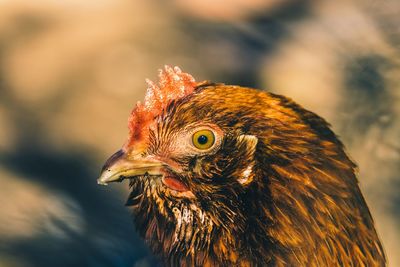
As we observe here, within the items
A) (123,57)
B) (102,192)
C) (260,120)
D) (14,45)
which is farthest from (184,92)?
(14,45)

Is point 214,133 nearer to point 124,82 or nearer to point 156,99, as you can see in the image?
point 156,99

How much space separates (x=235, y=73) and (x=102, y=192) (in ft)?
0.95

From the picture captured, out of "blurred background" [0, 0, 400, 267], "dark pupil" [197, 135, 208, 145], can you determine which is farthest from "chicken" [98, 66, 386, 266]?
"blurred background" [0, 0, 400, 267]

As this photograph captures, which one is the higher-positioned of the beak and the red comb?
the red comb

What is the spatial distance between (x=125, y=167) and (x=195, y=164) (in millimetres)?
84

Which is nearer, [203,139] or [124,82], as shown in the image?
[203,139]

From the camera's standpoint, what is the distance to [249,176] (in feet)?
2.92

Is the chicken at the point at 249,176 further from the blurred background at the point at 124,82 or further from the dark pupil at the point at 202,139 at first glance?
the blurred background at the point at 124,82

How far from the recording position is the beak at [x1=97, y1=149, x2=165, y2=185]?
0.88 metres

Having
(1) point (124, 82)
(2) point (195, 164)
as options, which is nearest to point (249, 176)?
(2) point (195, 164)

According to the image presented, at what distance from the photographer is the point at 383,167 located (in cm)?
112

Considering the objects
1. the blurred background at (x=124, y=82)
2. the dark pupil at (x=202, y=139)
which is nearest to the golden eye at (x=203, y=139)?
the dark pupil at (x=202, y=139)

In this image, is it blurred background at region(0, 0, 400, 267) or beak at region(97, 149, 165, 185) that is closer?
beak at region(97, 149, 165, 185)

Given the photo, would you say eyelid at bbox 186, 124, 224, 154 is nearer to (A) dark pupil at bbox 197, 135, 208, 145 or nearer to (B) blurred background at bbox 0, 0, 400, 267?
(A) dark pupil at bbox 197, 135, 208, 145
